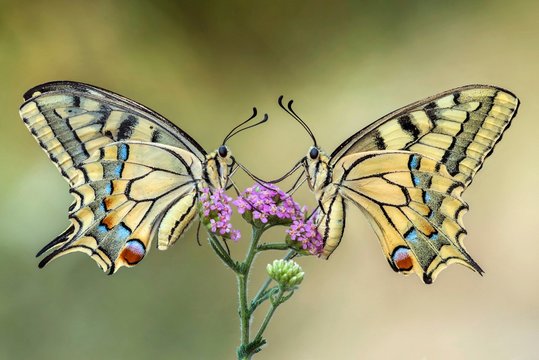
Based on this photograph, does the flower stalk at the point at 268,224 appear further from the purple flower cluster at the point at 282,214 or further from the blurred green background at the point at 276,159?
the blurred green background at the point at 276,159

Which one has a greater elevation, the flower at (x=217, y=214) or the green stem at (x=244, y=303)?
the flower at (x=217, y=214)

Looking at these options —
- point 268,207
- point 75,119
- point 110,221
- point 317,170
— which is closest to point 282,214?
point 268,207

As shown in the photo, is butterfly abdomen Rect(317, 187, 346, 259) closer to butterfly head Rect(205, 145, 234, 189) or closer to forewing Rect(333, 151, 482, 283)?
forewing Rect(333, 151, 482, 283)

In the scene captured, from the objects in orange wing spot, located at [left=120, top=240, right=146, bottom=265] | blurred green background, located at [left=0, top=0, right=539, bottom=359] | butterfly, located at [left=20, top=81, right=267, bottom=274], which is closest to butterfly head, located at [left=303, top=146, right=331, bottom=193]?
butterfly, located at [left=20, top=81, right=267, bottom=274]

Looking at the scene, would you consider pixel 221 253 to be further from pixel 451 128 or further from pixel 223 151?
pixel 451 128

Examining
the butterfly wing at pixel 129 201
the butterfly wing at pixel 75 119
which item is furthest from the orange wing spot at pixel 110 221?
the butterfly wing at pixel 75 119

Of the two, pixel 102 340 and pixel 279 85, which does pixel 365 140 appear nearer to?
pixel 102 340

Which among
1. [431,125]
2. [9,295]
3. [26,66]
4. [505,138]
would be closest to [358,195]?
[431,125]
